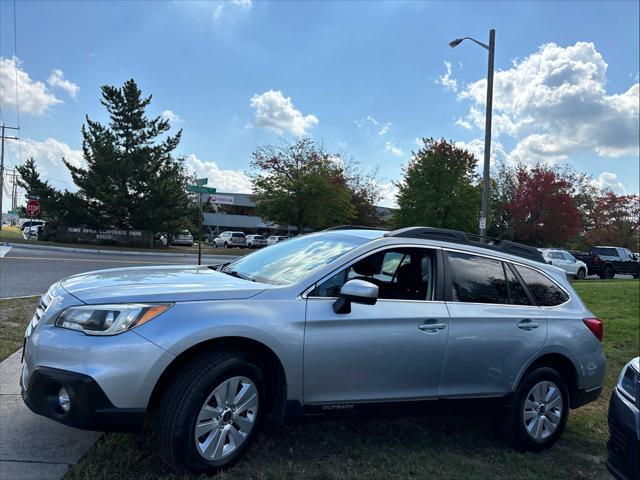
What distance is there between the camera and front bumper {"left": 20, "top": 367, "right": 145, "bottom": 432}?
9.37 feet

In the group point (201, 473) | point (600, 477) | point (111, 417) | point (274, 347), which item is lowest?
point (600, 477)

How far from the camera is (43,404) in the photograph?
2.98 m

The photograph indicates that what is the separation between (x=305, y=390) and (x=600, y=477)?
8.13 feet

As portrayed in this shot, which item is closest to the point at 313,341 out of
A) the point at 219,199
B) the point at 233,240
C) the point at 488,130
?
the point at 488,130

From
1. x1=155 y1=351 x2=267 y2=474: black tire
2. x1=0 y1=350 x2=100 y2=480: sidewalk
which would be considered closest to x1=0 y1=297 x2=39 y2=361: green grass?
x1=0 y1=350 x2=100 y2=480: sidewalk

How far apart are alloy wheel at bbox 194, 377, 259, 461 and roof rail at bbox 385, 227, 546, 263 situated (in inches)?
64.7

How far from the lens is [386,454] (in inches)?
150

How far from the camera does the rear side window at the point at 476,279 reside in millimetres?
4074

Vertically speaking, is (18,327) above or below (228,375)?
below

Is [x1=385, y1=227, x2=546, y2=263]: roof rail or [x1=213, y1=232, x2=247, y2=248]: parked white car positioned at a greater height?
[x1=385, y1=227, x2=546, y2=263]: roof rail

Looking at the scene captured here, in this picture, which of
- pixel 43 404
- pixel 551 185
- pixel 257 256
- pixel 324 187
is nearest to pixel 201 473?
pixel 43 404

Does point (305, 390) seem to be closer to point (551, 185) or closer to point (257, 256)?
point (257, 256)

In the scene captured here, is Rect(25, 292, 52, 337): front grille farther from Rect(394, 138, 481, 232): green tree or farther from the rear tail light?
Rect(394, 138, 481, 232): green tree

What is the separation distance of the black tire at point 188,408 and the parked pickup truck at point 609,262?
28090mm
